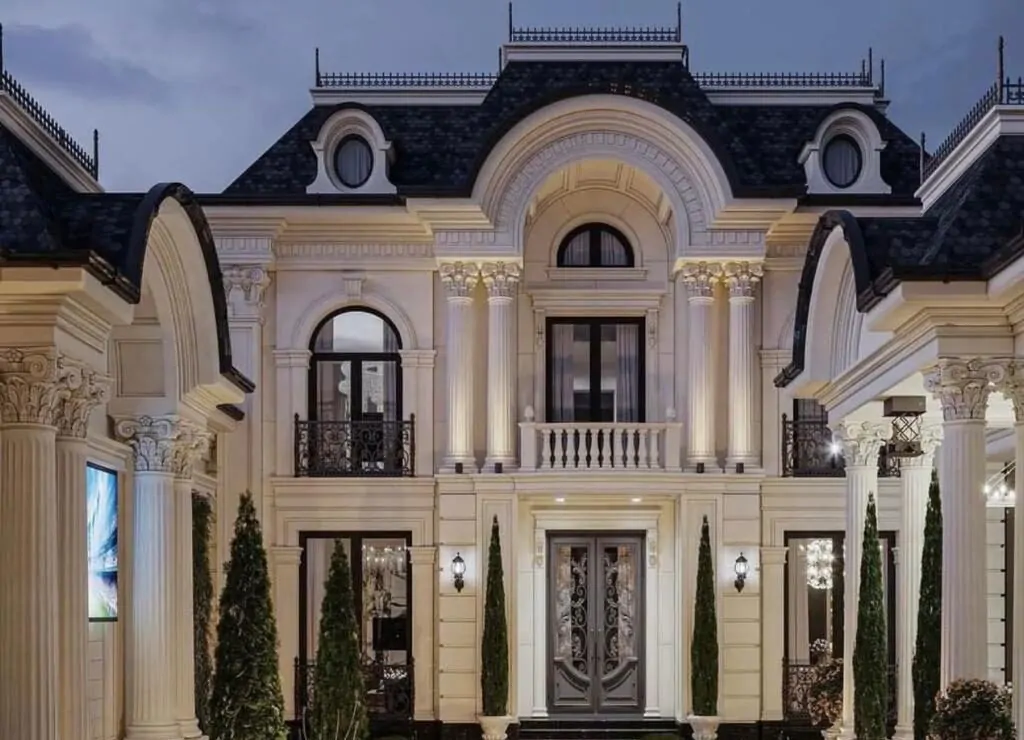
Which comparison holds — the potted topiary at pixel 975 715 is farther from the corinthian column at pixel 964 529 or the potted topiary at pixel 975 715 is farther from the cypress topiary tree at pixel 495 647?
the cypress topiary tree at pixel 495 647

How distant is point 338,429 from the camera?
838 inches

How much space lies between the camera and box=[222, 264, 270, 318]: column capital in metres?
21.0

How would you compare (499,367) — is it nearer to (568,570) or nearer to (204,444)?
(568,570)

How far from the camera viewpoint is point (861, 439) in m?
16.4

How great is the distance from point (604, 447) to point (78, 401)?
392 inches

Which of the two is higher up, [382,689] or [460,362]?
[460,362]

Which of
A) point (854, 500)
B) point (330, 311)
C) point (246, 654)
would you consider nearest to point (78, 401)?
point (246, 654)

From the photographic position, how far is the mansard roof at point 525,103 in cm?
2148

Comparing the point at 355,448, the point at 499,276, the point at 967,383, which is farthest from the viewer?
the point at 355,448

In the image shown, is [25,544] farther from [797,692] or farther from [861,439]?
[797,692]

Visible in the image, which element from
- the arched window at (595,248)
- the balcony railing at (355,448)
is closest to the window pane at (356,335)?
the balcony railing at (355,448)

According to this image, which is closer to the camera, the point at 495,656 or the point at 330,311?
the point at 495,656

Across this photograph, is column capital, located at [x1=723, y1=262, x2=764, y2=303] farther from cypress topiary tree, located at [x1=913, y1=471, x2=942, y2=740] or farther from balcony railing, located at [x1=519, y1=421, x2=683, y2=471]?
cypress topiary tree, located at [x1=913, y1=471, x2=942, y2=740]

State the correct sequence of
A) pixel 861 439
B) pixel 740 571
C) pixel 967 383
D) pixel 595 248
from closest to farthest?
pixel 967 383 → pixel 861 439 → pixel 740 571 → pixel 595 248
